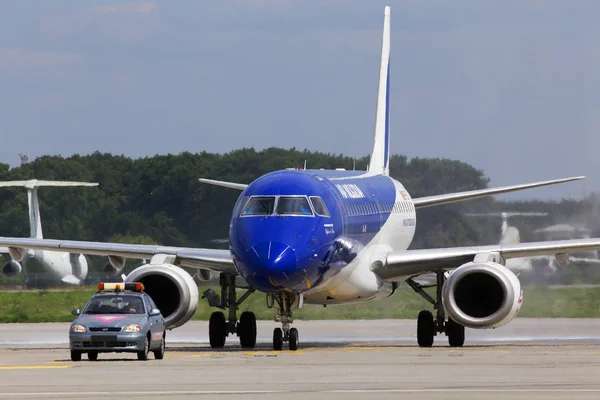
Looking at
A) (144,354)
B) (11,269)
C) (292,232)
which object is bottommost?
(144,354)

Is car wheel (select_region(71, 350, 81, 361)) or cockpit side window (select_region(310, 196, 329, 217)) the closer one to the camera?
car wheel (select_region(71, 350, 81, 361))

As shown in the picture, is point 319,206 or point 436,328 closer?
point 319,206

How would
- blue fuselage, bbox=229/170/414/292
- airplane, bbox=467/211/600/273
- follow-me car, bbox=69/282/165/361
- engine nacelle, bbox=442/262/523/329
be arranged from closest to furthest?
follow-me car, bbox=69/282/165/361 → blue fuselage, bbox=229/170/414/292 → engine nacelle, bbox=442/262/523/329 → airplane, bbox=467/211/600/273

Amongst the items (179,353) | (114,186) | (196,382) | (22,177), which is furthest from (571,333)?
(22,177)

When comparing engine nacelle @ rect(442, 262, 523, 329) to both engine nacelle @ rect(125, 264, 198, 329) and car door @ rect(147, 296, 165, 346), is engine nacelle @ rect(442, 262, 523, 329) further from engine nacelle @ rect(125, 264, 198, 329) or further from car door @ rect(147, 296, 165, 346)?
car door @ rect(147, 296, 165, 346)

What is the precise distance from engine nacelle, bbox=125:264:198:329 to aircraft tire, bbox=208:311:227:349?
0.82 metres

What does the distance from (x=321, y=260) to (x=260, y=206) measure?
168 centimetres

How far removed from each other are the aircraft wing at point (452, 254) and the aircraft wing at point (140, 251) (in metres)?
3.67

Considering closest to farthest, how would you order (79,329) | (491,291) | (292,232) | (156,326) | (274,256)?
1. (79,329)
2. (156,326)
3. (274,256)
4. (292,232)
5. (491,291)

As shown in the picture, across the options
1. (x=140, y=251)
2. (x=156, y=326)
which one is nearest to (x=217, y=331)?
(x=140, y=251)

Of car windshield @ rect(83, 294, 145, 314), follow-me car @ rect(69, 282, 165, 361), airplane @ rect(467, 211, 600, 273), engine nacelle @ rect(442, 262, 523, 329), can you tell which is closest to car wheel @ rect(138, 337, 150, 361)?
follow-me car @ rect(69, 282, 165, 361)

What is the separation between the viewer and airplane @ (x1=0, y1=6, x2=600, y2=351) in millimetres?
Answer: 29922

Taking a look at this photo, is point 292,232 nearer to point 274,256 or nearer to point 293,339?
point 274,256

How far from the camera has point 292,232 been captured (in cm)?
2981
